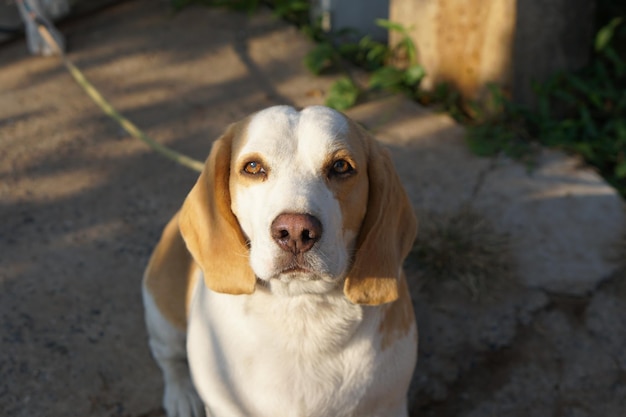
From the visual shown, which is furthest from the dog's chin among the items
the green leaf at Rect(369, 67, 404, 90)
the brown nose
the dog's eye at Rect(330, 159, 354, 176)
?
the green leaf at Rect(369, 67, 404, 90)

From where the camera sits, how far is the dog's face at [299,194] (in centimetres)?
232

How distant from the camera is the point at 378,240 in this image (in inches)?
103

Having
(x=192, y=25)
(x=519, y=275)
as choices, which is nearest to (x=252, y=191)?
(x=519, y=275)

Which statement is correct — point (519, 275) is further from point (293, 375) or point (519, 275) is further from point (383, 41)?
point (383, 41)

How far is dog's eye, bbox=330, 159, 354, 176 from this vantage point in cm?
248

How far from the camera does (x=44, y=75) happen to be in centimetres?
567

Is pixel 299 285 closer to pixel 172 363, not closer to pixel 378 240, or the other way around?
pixel 378 240

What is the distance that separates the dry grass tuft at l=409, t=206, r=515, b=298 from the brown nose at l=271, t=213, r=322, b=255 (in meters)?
1.92

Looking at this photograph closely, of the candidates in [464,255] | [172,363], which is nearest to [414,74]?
[464,255]

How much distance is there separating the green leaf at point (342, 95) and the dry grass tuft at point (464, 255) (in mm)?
1401

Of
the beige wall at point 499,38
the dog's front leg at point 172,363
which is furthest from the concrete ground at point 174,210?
the beige wall at point 499,38

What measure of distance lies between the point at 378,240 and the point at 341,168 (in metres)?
0.29

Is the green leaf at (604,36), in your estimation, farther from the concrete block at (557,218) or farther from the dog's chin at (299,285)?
the dog's chin at (299,285)

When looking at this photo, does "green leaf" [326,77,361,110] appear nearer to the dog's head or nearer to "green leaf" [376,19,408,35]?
"green leaf" [376,19,408,35]
